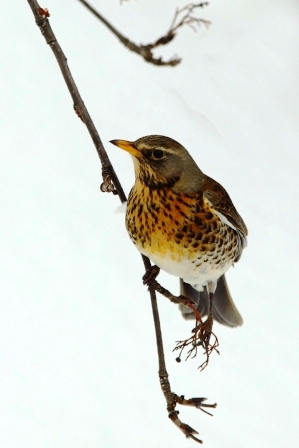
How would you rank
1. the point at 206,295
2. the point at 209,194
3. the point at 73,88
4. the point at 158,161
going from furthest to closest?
the point at 206,295, the point at 209,194, the point at 158,161, the point at 73,88

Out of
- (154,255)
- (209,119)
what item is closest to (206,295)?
(154,255)

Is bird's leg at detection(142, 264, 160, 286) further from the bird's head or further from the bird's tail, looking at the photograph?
the bird's tail

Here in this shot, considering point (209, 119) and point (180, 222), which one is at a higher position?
point (209, 119)

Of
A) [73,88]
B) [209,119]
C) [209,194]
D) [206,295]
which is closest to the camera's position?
[73,88]

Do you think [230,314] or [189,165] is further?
[230,314]

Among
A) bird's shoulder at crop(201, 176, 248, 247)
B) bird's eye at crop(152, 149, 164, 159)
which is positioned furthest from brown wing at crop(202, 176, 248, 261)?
bird's eye at crop(152, 149, 164, 159)

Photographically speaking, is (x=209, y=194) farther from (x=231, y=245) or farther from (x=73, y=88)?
(x=73, y=88)

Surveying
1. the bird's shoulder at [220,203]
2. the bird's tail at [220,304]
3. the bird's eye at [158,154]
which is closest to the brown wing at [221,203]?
A: the bird's shoulder at [220,203]

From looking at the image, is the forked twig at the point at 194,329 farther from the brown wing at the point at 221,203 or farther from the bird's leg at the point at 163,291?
the brown wing at the point at 221,203

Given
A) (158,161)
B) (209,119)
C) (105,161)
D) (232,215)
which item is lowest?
(105,161)
